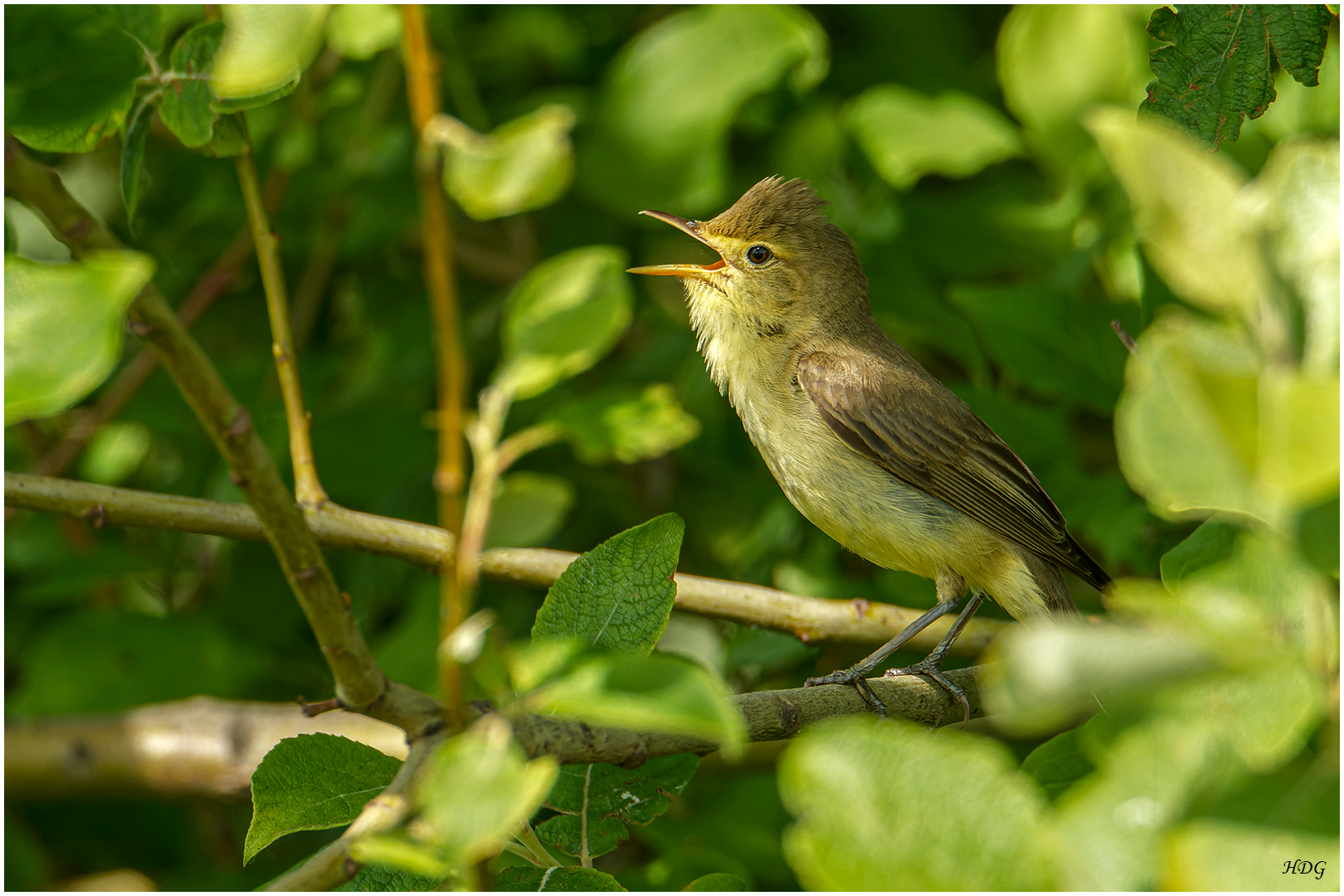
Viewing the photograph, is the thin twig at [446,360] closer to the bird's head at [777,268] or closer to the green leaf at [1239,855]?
the green leaf at [1239,855]

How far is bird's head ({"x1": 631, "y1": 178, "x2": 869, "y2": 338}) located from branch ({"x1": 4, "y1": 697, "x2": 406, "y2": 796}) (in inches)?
70.1

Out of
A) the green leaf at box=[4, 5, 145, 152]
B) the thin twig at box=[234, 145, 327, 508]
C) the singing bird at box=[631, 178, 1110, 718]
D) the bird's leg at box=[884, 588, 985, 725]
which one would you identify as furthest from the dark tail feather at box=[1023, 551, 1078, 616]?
the green leaf at box=[4, 5, 145, 152]

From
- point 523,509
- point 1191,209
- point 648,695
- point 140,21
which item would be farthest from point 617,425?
point 140,21

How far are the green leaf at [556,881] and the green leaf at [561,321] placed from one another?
0.66 metres

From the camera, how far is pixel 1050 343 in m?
3.07

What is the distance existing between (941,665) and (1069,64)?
1957 millimetres

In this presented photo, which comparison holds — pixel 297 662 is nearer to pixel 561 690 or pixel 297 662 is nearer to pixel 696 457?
pixel 696 457

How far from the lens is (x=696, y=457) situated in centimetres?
388

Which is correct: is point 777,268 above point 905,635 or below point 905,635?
above

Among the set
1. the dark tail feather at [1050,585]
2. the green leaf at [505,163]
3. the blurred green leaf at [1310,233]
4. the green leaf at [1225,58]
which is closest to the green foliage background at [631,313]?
the dark tail feather at [1050,585]

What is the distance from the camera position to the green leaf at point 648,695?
956 millimetres

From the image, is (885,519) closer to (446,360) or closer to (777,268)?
(777,268)

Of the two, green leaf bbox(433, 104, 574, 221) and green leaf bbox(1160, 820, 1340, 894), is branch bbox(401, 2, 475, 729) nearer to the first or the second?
green leaf bbox(433, 104, 574, 221)

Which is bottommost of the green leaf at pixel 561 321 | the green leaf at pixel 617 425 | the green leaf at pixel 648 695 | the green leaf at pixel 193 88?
the green leaf at pixel 648 695
